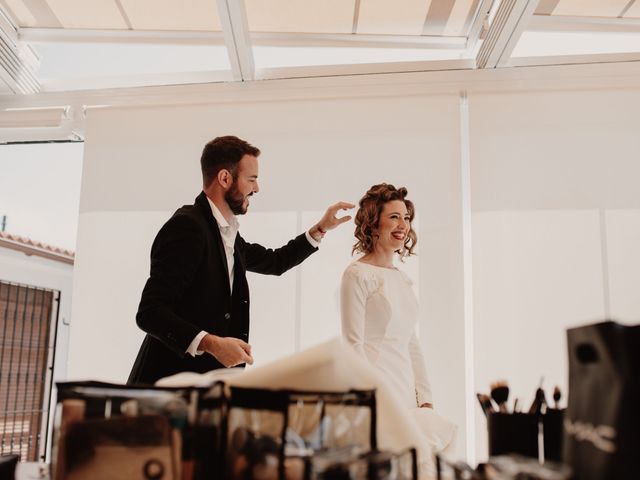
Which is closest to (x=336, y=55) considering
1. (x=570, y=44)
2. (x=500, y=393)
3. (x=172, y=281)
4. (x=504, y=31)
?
(x=504, y=31)

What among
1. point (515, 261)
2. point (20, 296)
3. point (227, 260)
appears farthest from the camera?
point (20, 296)

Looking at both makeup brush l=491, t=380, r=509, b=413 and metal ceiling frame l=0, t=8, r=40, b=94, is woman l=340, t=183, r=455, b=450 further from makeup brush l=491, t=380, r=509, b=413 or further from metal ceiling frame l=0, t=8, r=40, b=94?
metal ceiling frame l=0, t=8, r=40, b=94

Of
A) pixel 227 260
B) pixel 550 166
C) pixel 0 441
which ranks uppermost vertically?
pixel 550 166

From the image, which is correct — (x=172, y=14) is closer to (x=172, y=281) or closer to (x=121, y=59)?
(x=121, y=59)

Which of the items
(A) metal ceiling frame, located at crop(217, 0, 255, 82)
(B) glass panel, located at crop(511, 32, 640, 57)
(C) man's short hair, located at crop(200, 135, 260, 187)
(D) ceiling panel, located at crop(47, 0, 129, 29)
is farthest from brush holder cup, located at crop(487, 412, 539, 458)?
(D) ceiling panel, located at crop(47, 0, 129, 29)

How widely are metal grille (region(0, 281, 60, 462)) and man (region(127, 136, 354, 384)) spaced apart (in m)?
6.04

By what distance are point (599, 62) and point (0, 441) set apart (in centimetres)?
831

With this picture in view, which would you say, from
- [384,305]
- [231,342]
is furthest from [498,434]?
[384,305]

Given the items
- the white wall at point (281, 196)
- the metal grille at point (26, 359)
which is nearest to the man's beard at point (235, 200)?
the white wall at point (281, 196)

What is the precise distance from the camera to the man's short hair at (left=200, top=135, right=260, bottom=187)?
9.26 ft

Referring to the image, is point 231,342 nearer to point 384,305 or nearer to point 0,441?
point 384,305

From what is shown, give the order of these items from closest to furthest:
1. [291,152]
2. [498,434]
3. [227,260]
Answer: [498,434] < [227,260] < [291,152]

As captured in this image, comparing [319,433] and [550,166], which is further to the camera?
[550,166]

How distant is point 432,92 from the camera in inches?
147
